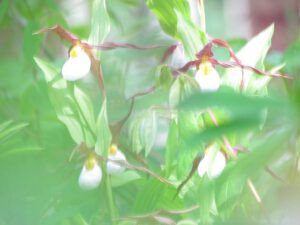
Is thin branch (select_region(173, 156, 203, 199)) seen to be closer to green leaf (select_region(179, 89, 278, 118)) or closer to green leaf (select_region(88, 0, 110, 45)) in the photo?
green leaf (select_region(88, 0, 110, 45))

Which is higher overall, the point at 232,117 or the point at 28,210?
the point at 232,117

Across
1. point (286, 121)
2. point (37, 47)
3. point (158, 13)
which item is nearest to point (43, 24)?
point (37, 47)

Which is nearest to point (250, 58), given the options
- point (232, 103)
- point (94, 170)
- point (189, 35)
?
point (189, 35)

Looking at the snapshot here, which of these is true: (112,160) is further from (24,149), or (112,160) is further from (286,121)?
(286,121)

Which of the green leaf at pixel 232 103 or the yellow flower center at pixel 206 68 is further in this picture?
the yellow flower center at pixel 206 68

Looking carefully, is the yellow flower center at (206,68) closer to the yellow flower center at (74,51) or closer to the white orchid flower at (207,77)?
the white orchid flower at (207,77)

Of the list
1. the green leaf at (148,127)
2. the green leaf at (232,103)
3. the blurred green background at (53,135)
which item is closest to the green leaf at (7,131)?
the blurred green background at (53,135)

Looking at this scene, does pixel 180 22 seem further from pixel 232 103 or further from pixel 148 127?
pixel 232 103
